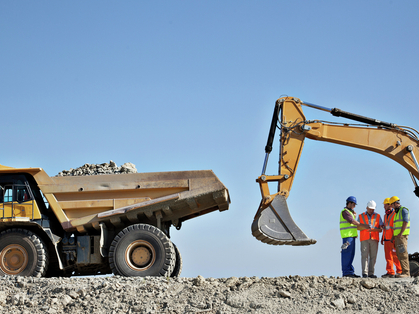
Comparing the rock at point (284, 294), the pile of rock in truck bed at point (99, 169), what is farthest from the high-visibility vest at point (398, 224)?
the pile of rock in truck bed at point (99, 169)

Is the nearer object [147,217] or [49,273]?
[147,217]

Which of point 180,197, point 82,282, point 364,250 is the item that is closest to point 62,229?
point 82,282

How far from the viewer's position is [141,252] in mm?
10906

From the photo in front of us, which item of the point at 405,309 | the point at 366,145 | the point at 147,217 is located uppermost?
the point at 366,145

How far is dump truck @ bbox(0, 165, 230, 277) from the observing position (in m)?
10.9

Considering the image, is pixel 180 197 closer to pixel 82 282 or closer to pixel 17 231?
pixel 82 282

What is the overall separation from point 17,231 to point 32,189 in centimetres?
95

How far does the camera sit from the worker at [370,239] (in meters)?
10.8

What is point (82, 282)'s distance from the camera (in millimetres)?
10086

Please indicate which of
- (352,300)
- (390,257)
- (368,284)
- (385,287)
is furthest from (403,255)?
(352,300)

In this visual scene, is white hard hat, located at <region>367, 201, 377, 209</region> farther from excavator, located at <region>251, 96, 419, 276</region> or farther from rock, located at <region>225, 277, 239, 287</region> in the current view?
rock, located at <region>225, 277, 239, 287</region>

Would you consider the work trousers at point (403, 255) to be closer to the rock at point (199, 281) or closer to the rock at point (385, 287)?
the rock at point (385, 287)

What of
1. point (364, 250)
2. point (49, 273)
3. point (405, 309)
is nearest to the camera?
point (405, 309)

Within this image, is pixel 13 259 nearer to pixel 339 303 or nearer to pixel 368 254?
pixel 339 303
